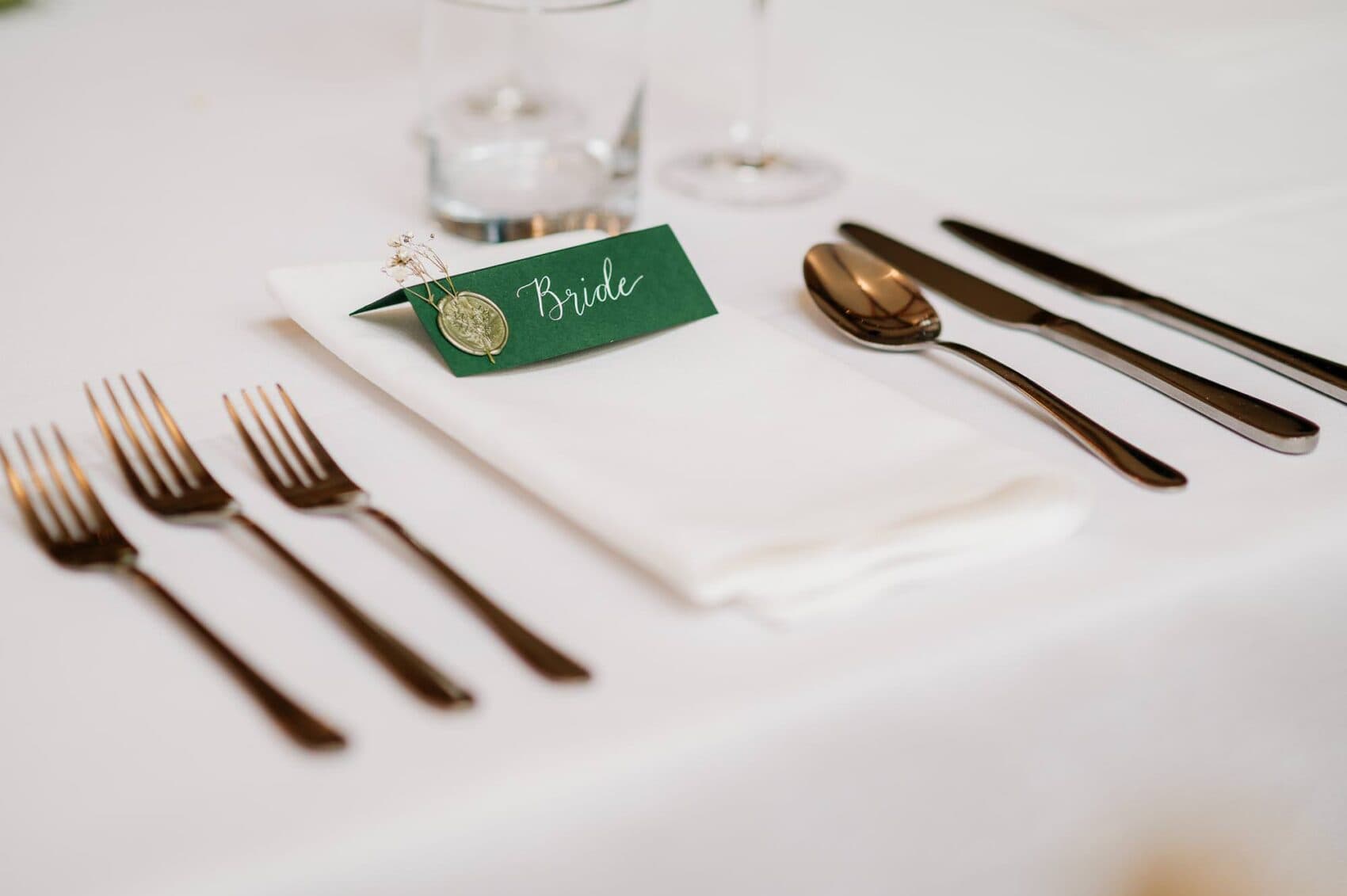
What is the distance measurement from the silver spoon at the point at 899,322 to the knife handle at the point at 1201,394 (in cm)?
8

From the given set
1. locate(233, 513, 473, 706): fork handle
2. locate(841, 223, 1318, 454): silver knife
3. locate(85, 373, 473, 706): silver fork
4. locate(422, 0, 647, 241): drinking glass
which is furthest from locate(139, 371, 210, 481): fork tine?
locate(841, 223, 1318, 454): silver knife

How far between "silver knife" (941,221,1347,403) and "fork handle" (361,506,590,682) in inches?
22.4

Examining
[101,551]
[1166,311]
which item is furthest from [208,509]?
[1166,311]

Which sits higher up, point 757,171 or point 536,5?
point 536,5

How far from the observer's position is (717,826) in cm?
53

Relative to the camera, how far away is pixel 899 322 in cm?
87

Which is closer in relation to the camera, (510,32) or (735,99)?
(510,32)

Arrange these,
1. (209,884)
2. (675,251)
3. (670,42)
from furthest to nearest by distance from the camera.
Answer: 1. (670,42)
2. (675,251)
3. (209,884)

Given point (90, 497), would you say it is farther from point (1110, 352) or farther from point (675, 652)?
point (1110, 352)

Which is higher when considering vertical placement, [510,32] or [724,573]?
[510,32]

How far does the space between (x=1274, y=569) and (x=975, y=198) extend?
2.08 feet

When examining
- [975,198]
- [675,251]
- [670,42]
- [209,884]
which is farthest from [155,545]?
[670,42]

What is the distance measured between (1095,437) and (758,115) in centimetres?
64

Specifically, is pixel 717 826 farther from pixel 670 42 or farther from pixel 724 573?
pixel 670 42
